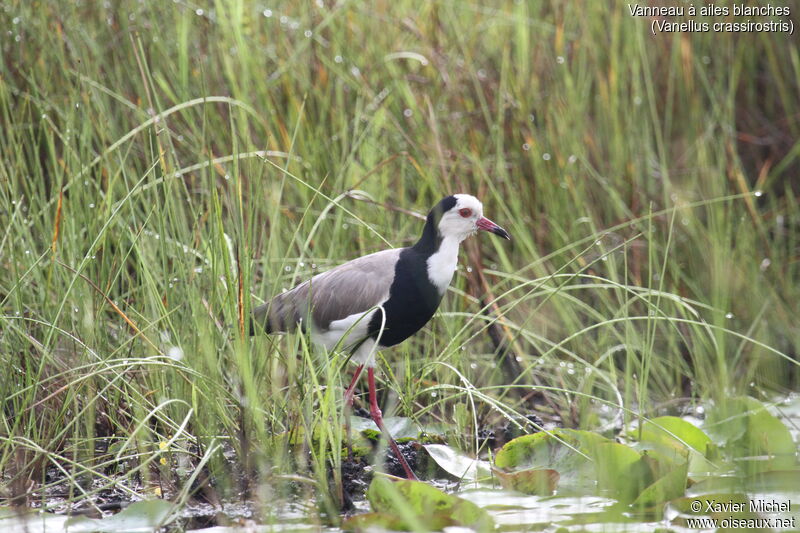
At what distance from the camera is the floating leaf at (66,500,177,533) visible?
2.75m

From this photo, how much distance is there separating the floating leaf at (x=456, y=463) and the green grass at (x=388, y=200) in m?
0.15

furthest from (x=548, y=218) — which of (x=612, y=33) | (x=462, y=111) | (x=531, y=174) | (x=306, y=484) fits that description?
(x=306, y=484)

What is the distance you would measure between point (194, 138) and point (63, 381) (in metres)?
1.43

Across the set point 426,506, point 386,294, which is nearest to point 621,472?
point 426,506

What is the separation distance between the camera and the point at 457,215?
11.6 ft

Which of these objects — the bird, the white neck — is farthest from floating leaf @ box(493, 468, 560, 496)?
the white neck

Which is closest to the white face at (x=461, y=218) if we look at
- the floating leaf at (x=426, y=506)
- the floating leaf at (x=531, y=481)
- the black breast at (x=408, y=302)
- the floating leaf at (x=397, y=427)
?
the black breast at (x=408, y=302)

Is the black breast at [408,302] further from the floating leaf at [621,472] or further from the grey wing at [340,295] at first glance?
the floating leaf at [621,472]

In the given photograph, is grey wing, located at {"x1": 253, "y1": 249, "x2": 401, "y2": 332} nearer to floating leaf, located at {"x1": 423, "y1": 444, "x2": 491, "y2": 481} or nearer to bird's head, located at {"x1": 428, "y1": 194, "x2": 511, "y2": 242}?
bird's head, located at {"x1": 428, "y1": 194, "x2": 511, "y2": 242}

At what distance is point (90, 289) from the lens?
351 centimetres

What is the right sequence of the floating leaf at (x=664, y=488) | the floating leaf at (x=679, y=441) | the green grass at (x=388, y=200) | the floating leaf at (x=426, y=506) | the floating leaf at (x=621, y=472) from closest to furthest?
1. the floating leaf at (x=426, y=506)
2. the floating leaf at (x=664, y=488)
3. the floating leaf at (x=621, y=472)
4. the floating leaf at (x=679, y=441)
5. the green grass at (x=388, y=200)

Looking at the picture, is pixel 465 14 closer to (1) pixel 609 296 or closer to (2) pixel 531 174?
(2) pixel 531 174

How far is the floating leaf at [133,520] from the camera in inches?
108

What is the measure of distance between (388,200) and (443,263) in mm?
1352
